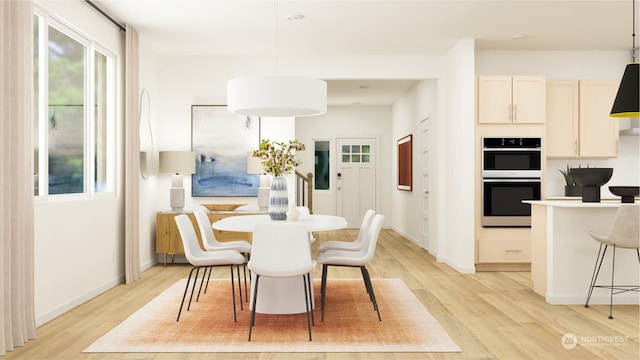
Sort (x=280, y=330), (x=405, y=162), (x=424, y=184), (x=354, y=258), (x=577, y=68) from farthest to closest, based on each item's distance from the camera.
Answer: (x=405, y=162) < (x=424, y=184) < (x=577, y=68) < (x=354, y=258) < (x=280, y=330)

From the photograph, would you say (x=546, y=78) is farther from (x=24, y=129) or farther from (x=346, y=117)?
(x=24, y=129)

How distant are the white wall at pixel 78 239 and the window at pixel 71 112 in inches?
4.3

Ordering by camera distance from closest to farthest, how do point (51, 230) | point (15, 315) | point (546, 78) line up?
point (15, 315) < point (51, 230) < point (546, 78)

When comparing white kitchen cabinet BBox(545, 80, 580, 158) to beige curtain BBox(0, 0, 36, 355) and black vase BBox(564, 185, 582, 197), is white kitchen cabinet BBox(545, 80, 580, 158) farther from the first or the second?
beige curtain BBox(0, 0, 36, 355)

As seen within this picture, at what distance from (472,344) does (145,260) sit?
431cm

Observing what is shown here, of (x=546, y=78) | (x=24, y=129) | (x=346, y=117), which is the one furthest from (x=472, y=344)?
(x=346, y=117)

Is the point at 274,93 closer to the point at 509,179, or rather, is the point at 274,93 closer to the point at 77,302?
the point at 77,302

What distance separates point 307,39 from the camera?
250 inches

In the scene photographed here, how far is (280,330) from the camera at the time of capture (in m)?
3.85

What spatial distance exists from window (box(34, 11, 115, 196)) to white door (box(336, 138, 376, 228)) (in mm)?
6728

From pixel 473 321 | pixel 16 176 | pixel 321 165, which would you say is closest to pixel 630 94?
pixel 473 321

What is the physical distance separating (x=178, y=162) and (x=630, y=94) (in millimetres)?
4873

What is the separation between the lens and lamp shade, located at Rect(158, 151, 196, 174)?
22.0ft

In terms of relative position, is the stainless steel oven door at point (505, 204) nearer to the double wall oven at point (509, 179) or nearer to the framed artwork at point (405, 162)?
the double wall oven at point (509, 179)
